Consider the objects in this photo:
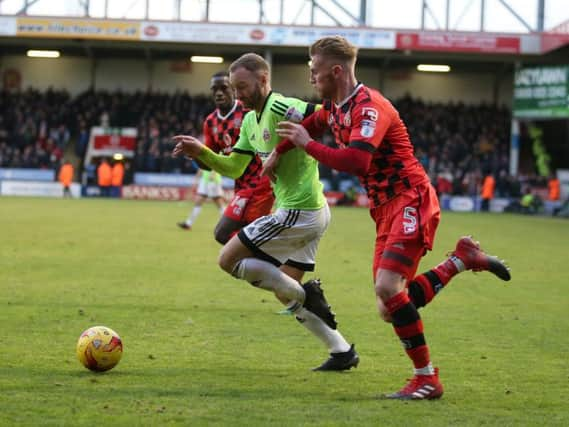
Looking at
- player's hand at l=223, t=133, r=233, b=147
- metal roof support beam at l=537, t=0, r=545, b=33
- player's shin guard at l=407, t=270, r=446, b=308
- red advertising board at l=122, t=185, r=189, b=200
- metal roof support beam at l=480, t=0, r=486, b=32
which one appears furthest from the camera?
metal roof support beam at l=537, t=0, r=545, b=33

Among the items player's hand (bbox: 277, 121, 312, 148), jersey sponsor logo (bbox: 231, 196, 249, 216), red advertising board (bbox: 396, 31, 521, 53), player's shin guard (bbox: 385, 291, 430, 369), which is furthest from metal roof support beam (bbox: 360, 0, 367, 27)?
player's shin guard (bbox: 385, 291, 430, 369)

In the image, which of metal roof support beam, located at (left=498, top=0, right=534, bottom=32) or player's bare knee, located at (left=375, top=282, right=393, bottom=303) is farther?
metal roof support beam, located at (left=498, top=0, right=534, bottom=32)

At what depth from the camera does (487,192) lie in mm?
38375

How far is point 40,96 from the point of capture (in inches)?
1809

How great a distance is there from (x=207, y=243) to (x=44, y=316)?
30.0 feet

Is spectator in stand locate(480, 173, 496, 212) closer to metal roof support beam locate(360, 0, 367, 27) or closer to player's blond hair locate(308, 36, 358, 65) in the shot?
metal roof support beam locate(360, 0, 367, 27)

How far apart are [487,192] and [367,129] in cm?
3359

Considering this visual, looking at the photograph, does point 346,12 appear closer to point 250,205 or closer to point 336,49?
point 250,205

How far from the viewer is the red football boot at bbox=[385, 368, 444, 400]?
223 inches

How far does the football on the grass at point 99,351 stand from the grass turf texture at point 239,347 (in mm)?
74

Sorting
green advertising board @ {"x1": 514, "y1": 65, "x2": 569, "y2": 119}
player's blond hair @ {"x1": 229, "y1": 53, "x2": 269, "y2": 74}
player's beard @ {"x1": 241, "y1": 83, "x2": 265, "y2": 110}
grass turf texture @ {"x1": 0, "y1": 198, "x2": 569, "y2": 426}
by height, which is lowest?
grass turf texture @ {"x1": 0, "y1": 198, "x2": 569, "y2": 426}

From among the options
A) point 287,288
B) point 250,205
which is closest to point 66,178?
point 250,205

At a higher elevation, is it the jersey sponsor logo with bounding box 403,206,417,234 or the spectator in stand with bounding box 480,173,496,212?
the jersey sponsor logo with bounding box 403,206,417,234

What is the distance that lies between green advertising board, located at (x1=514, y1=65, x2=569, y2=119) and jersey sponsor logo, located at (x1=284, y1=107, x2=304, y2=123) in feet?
98.4
